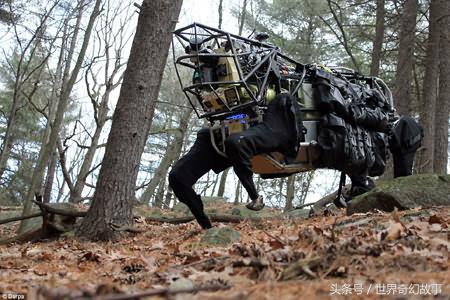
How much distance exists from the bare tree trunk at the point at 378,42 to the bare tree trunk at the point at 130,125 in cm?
647

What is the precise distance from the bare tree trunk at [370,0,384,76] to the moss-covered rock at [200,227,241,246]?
26.2ft

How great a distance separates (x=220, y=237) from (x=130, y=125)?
2.24m

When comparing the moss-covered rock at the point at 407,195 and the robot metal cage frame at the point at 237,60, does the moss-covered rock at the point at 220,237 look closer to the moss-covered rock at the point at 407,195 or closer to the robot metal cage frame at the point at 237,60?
the robot metal cage frame at the point at 237,60

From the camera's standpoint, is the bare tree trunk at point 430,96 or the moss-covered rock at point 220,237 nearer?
the moss-covered rock at point 220,237

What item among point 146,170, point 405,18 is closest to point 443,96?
point 405,18

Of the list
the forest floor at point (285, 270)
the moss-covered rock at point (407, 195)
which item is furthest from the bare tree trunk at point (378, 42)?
the forest floor at point (285, 270)

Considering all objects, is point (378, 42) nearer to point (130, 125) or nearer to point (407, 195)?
point (407, 195)

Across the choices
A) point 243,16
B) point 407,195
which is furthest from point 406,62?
point 243,16

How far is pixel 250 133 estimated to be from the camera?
5094mm

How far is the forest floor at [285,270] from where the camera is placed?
2.07 m

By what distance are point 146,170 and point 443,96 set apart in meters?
25.1

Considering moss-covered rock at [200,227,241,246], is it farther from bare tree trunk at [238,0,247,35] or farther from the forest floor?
bare tree trunk at [238,0,247,35]

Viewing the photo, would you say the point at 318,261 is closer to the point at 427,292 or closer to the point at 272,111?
the point at 427,292

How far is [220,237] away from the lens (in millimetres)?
4391
